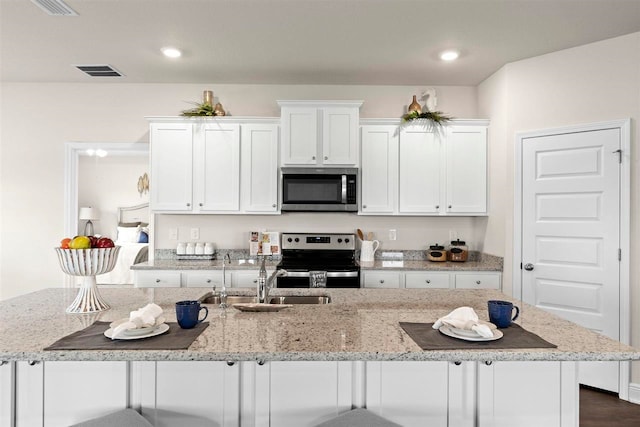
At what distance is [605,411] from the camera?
2.78 meters

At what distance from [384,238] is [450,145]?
46.2 inches

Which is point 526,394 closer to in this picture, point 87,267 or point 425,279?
point 87,267

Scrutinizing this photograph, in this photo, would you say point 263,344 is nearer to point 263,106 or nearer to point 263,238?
point 263,238

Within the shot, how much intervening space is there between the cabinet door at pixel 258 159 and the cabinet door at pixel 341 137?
1.69ft

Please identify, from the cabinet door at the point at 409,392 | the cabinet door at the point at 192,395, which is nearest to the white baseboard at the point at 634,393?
the cabinet door at the point at 409,392

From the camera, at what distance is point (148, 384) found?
146 cm

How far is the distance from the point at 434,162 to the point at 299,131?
137 centimetres

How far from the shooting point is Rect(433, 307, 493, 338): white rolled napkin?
1.36 m

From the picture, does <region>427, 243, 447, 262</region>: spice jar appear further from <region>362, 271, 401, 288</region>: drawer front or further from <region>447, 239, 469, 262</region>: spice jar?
<region>362, 271, 401, 288</region>: drawer front

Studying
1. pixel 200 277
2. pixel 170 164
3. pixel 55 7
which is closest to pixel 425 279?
pixel 200 277

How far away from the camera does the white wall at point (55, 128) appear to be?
4.14m

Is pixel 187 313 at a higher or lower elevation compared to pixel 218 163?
lower

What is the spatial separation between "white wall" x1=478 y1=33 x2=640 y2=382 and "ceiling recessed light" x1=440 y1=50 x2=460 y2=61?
0.55m

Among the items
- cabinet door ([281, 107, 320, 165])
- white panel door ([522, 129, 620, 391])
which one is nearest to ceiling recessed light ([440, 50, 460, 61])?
white panel door ([522, 129, 620, 391])
